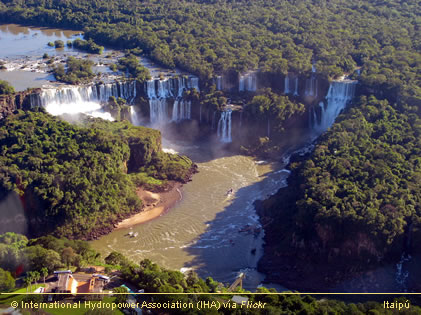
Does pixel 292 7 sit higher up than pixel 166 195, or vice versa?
pixel 292 7

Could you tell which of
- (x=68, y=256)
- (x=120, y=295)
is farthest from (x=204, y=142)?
(x=120, y=295)

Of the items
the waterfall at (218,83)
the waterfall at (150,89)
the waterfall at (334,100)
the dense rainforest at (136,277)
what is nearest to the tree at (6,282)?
the dense rainforest at (136,277)

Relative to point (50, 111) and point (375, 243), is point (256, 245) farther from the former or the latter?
point (50, 111)

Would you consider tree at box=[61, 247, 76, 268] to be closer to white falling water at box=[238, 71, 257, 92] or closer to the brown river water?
the brown river water

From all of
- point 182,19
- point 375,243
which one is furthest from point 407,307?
point 182,19

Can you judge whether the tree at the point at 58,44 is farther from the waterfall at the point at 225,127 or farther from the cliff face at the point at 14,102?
the waterfall at the point at 225,127

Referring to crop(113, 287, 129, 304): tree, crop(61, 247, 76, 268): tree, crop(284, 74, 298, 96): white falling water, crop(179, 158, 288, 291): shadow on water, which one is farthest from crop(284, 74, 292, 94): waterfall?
crop(113, 287, 129, 304): tree

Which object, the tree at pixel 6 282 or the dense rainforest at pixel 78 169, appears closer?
the tree at pixel 6 282
